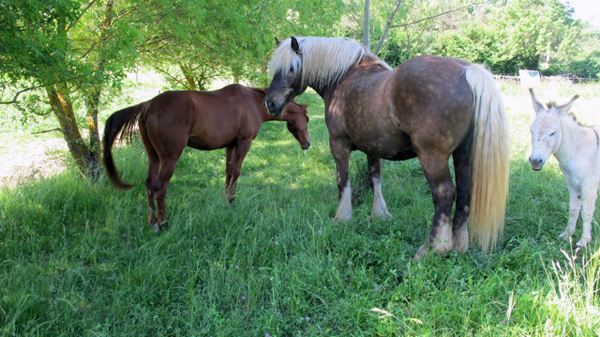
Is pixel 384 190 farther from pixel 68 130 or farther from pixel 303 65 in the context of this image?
pixel 68 130

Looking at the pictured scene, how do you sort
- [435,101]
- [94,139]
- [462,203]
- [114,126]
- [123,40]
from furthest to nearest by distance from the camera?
[94,139], [114,126], [123,40], [462,203], [435,101]

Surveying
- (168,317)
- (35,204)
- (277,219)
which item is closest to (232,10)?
(277,219)

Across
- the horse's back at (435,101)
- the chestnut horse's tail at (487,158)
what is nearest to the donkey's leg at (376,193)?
the chestnut horse's tail at (487,158)

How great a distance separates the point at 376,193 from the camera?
14.2 ft

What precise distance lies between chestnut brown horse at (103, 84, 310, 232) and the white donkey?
3488 millimetres

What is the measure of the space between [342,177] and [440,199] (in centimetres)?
133

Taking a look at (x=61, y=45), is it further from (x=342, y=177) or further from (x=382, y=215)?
(x=382, y=215)

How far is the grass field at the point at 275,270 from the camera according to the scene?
90.7 inches

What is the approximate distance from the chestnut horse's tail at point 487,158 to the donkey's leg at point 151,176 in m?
3.33

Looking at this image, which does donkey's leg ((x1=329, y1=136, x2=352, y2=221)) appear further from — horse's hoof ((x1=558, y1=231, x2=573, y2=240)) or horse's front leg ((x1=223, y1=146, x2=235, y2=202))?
horse's hoof ((x1=558, y1=231, x2=573, y2=240))

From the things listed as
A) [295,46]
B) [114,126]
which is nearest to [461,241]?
[295,46]

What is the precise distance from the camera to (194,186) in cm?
569

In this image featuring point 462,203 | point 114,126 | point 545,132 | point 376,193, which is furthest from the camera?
point 376,193

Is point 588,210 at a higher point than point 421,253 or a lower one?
higher
